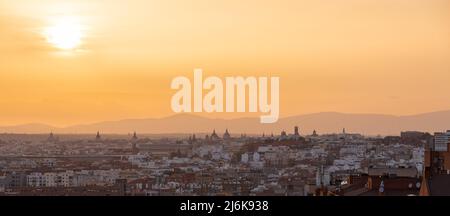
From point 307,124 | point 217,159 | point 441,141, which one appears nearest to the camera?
point 307,124

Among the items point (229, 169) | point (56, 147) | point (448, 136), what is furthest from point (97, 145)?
point (448, 136)

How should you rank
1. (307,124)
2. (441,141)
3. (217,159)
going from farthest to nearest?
(217,159) → (441,141) → (307,124)

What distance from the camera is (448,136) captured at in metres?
14.9

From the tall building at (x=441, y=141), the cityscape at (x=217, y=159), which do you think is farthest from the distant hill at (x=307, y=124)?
the cityscape at (x=217, y=159)

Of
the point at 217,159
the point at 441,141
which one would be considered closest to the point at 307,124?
the point at 441,141

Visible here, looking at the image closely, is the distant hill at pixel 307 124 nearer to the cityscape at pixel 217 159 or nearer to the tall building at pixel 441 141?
the tall building at pixel 441 141

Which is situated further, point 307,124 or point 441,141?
point 441,141

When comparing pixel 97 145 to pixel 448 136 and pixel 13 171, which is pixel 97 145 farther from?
pixel 448 136

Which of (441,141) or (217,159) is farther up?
(441,141)

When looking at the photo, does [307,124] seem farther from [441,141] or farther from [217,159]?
[217,159]
